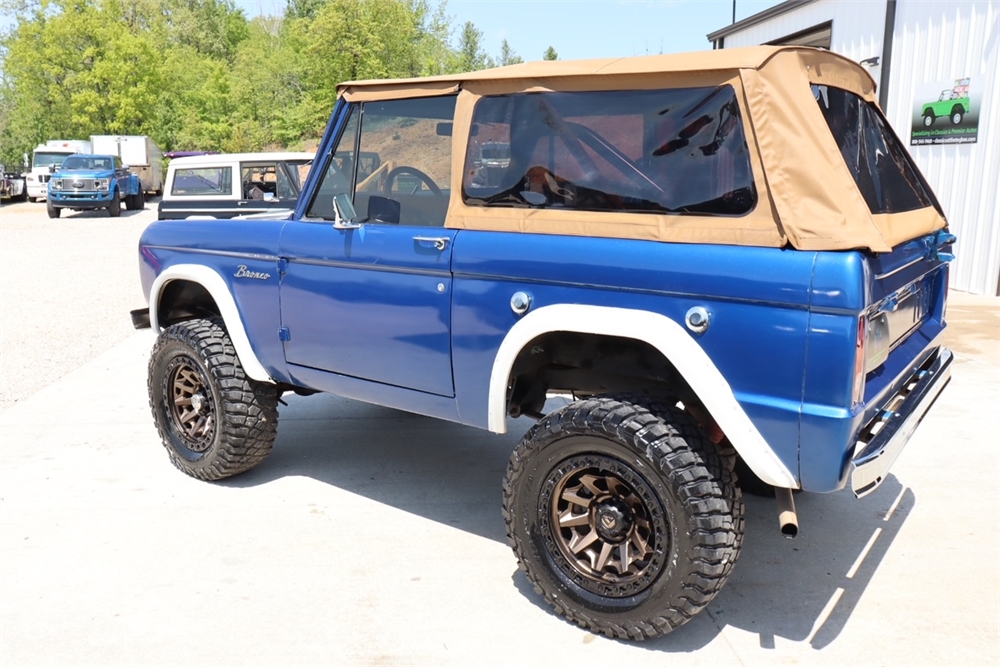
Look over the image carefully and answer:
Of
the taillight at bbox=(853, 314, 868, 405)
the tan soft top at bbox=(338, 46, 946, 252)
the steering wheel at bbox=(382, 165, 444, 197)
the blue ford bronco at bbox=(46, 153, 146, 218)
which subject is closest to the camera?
the taillight at bbox=(853, 314, 868, 405)

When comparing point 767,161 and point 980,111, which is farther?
point 980,111

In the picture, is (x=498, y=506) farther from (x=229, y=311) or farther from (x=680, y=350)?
(x=680, y=350)

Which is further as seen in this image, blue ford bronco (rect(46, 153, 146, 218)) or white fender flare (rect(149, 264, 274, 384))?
blue ford bronco (rect(46, 153, 146, 218))

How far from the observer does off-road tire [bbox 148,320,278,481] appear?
464cm

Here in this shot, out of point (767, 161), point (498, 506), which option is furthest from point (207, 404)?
point (767, 161)

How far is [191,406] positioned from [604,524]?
2.75 m

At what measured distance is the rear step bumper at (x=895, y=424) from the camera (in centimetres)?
287

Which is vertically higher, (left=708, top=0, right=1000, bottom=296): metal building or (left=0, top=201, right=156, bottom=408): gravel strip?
(left=708, top=0, right=1000, bottom=296): metal building

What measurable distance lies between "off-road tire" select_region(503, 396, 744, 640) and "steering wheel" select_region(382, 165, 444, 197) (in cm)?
116

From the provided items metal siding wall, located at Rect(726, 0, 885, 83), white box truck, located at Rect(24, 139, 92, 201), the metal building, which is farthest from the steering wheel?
white box truck, located at Rect(24, 139, 92, 201)

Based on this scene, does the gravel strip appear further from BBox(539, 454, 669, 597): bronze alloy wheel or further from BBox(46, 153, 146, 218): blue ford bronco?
BBox(539, 454, 669, 597): bronze alloy wheel

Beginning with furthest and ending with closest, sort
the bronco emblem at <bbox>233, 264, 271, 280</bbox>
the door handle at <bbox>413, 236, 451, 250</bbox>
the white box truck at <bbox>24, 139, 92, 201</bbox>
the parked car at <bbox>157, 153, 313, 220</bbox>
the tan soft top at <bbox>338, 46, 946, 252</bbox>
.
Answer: the white box truck at <bbox>24, 139, 92, 201</bbox>, the parked car at <bbox>157, 153, 313, 220</bbox>, the bronco emblem at <bbox>233, 264, 271, 280</bbox>, the door handle at <bbox>413, 236, 451, 250</bbox>, the tan soft top at <bbox>338, 46, 946, 252</bbox>

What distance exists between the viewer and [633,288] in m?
3.12

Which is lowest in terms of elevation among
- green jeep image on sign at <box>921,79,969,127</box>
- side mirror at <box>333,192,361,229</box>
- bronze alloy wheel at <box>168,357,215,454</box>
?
bronze alloy wheel at <box>168,357,215,454</box>
